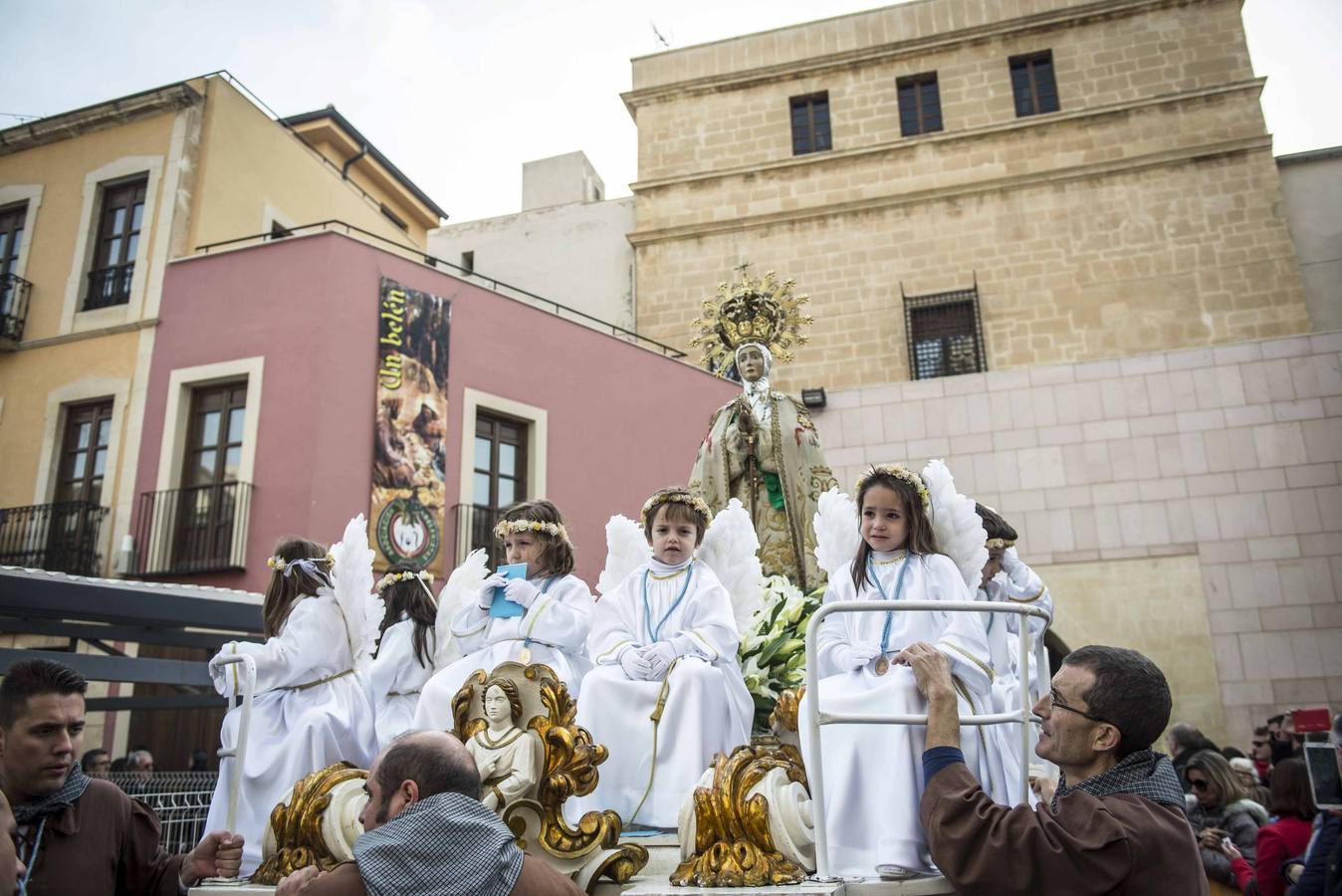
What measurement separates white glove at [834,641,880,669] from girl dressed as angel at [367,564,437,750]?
3183 mm

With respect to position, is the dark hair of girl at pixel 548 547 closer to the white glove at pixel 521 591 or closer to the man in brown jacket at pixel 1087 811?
the white glove at pixel 521 591

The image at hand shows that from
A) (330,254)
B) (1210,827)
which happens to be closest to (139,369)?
(330,254)

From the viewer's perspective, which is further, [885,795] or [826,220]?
[826,220]

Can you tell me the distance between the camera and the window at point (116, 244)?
17.2 metres

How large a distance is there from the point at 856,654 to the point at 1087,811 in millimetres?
1152

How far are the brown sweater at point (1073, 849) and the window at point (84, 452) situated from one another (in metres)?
16.0

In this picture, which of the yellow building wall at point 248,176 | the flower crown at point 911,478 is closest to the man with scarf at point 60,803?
the flower crown at point 911,478

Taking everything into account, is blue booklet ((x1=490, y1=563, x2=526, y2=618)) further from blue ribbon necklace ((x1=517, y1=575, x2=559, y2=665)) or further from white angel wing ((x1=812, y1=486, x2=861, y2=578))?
white angel wing ((x1=812, y1=486, x2=861, y2=578))

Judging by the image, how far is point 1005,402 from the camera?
57.8 feet

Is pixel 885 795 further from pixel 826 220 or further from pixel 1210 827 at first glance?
pixel 826 220

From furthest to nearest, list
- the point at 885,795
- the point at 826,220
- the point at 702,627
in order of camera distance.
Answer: the point at 826,220 < the point at 702,627 < the point at 885,795

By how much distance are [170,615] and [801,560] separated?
5602 millimetres

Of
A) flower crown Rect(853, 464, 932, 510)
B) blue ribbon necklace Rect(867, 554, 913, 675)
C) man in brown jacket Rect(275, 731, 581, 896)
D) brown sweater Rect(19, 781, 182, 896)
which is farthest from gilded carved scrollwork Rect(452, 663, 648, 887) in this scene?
flower crown Rect(853, 464, 932, 510)

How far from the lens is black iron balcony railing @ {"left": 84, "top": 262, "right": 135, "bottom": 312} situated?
1712 centimetres
